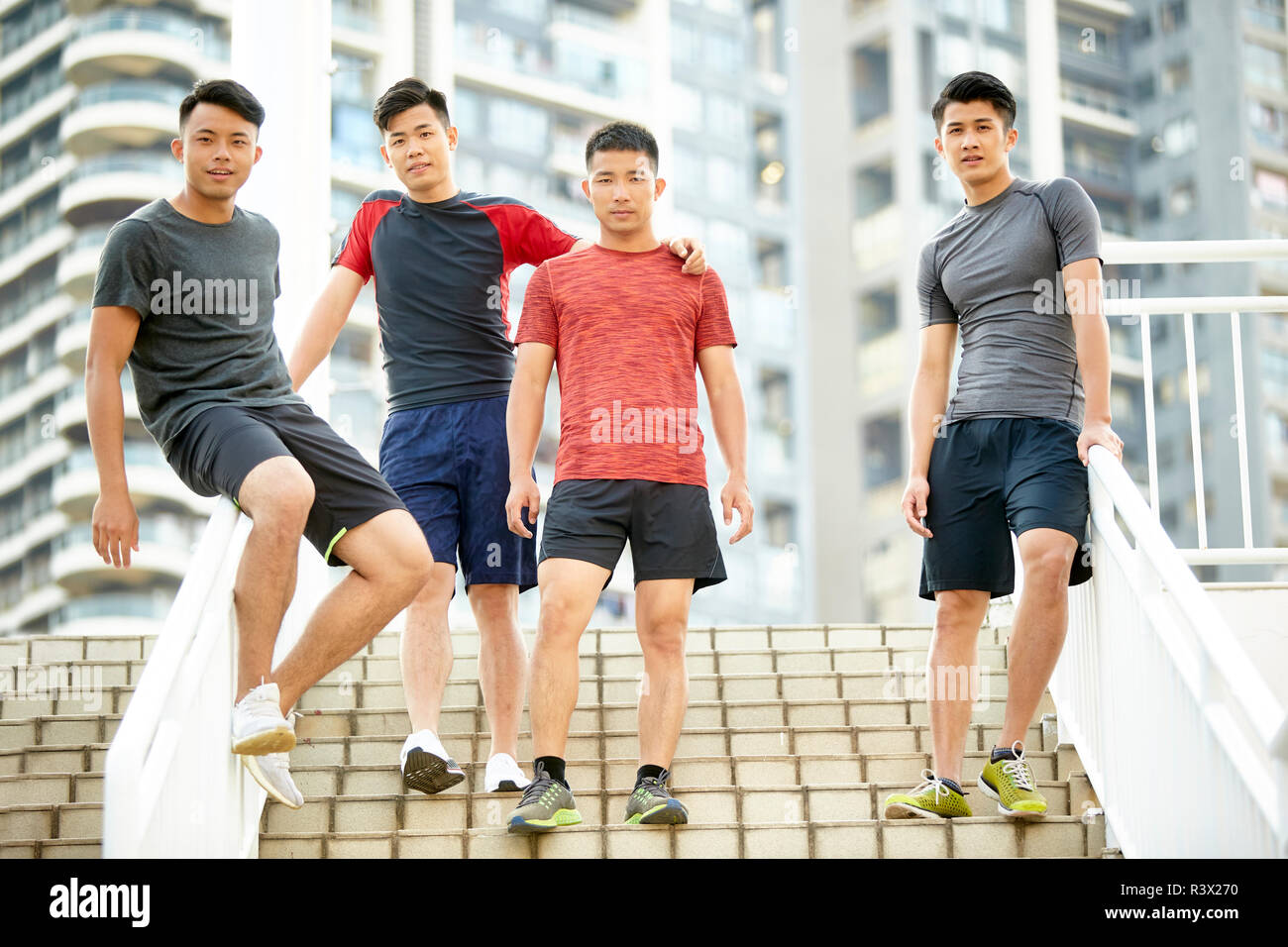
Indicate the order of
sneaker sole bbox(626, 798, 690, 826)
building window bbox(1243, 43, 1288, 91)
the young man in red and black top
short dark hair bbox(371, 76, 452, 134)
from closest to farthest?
sneaker sole bbox(626, 798, 690, 826), the young man in red and black top, short dark hair bbox(371, 76, 452, 134), building window bbox(1243, 43, 1288, 91)

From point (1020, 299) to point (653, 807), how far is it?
1554 mm

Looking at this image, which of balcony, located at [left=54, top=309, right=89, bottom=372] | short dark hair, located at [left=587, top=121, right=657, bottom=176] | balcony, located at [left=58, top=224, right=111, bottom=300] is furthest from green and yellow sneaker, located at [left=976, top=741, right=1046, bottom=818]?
balcony, located at [left=58, top=224, right=111, bottom=300]

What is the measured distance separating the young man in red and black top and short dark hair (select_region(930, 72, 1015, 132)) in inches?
29.7

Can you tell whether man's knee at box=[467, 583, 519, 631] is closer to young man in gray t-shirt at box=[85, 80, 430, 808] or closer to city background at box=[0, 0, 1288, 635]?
young man in gray t-shirt at box=[85, 80, 430, 808]

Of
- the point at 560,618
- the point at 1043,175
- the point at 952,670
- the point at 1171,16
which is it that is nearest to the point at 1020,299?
the point at 952,670

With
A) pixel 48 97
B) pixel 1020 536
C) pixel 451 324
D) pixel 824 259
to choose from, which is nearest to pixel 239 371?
pixel 451 324

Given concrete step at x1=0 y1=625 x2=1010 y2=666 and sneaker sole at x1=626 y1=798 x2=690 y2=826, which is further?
concrete step at x1=0 y1=625 x2=1010 y2=666

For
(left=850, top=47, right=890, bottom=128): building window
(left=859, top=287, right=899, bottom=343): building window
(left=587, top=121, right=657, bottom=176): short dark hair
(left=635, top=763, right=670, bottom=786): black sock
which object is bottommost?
(left=635, top=763, right=670, bottom=786): black sock

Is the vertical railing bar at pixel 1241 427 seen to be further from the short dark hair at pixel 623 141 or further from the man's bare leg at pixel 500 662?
the man's bare leg at pixel 500 662

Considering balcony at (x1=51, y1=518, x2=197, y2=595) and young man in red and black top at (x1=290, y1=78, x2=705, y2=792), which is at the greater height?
balcony at (x1=51, y1=518, x2=197, y2=595)

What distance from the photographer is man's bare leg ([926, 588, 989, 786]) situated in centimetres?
390

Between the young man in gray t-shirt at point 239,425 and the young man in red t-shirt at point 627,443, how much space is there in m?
0.37

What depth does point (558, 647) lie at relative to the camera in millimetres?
3793
